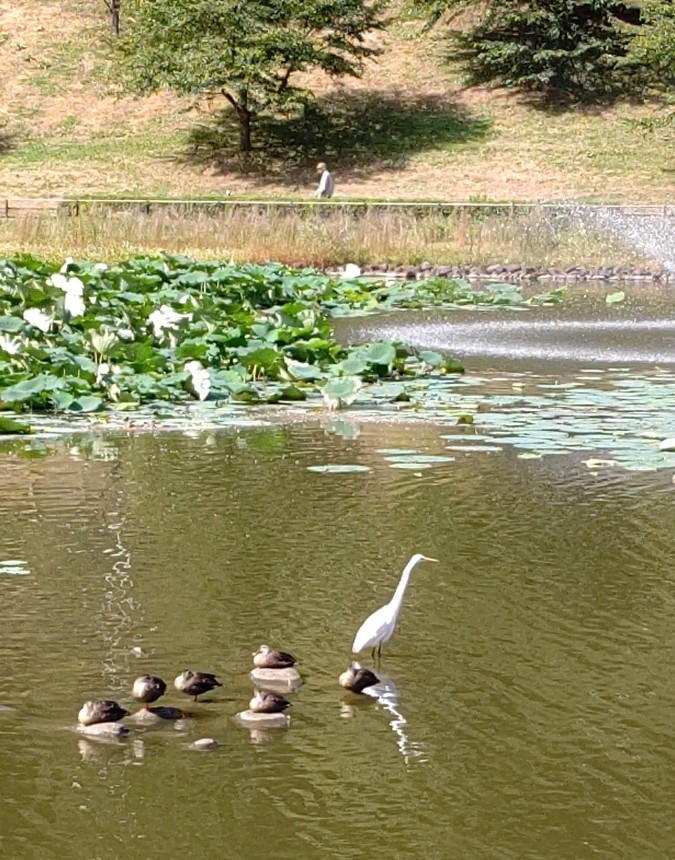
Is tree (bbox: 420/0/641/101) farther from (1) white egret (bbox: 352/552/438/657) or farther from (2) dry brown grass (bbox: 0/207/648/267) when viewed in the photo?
(1) white egret (bbox: 352/552/438/657)

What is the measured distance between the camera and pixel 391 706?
19.9 feet

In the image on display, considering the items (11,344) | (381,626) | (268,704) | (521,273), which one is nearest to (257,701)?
(268,704)

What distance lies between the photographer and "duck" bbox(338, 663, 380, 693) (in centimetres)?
610

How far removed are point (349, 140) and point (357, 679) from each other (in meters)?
44.8

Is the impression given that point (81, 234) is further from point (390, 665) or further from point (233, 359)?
point (390, 665)

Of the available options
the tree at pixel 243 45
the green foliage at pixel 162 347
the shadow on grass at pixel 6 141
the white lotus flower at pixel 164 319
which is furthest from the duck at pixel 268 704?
the shadow on grass at pixel 6 141

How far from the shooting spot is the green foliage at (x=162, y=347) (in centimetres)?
1323

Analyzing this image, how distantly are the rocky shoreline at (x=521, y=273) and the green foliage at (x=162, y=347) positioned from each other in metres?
8.74

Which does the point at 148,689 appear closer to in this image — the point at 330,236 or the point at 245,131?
the point at 330,236

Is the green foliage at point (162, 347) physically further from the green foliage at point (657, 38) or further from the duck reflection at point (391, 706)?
the green foliage at point (657, 38)

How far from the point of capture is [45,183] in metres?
47.0

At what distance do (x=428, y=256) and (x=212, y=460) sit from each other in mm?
19549

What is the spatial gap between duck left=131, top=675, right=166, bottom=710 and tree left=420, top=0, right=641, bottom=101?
4612 cm

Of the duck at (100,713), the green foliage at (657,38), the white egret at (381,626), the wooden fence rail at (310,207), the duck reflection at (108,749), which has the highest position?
the green foliage at (657,38)
